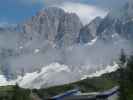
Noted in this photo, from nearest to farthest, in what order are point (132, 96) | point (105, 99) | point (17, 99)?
1. point (132, 96)
2. point (105, 99)
3. point (17, 99)

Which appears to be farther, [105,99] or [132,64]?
[105,99]

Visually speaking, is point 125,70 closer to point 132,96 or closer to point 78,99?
point 132,96

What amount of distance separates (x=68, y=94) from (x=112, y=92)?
21.3 m

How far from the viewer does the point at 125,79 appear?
312ft

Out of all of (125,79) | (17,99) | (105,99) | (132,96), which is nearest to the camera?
(132,96)

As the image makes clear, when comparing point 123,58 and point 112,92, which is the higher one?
point 123,58

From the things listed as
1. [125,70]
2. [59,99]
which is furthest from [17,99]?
[125,70]

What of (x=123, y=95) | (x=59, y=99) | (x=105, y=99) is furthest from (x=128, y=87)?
(x=59, y=99)

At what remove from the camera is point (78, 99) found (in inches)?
4242

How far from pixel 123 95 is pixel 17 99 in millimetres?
39187

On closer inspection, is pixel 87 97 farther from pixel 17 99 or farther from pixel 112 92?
pixel 17 99

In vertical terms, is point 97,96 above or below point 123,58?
below

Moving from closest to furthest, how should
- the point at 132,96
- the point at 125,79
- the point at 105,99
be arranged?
1. the point at 132,96
2. the point at 125,79
3. the point at 105,99

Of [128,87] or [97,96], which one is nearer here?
[128,87]
